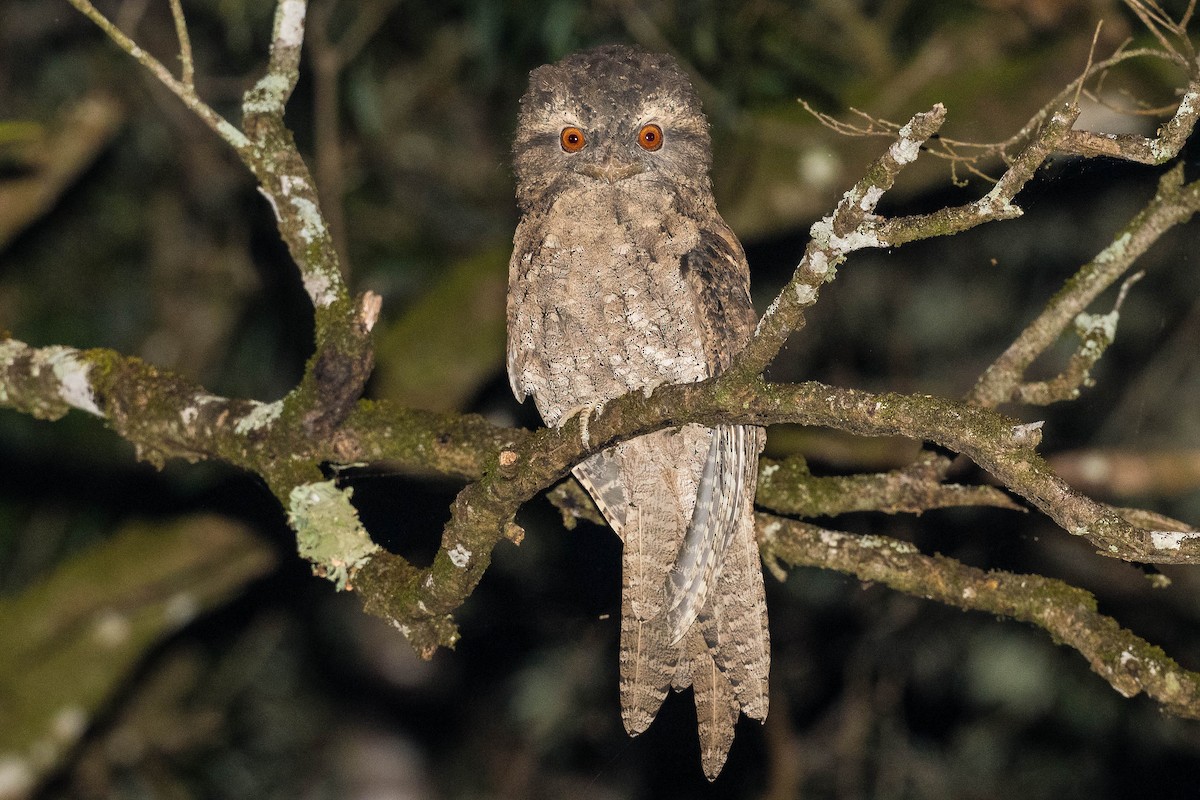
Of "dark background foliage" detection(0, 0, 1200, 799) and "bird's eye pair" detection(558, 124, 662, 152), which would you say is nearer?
"bird's eye pair" detection(558, 124, 662, 152)

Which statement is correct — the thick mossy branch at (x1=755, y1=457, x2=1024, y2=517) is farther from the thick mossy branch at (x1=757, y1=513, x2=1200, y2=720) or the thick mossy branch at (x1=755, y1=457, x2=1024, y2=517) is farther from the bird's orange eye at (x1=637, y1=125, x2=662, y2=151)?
the bird's orange eye at (x1=637, y1=125, x2=662, y2=151)

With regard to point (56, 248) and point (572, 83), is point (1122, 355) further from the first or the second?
point (56, 248)

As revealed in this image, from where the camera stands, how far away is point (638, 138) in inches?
121

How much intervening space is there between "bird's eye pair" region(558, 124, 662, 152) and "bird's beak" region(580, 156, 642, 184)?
81mm

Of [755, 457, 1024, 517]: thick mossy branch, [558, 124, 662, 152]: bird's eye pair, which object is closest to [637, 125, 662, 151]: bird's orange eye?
[558, 124, 662, 152]: bird's eye pair

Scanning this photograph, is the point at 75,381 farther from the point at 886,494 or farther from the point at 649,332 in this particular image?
the point at 886,494

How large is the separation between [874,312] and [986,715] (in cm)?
192

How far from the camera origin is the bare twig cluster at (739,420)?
1802 millimetres

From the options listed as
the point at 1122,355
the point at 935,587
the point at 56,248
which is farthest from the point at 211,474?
the point at 1122,355

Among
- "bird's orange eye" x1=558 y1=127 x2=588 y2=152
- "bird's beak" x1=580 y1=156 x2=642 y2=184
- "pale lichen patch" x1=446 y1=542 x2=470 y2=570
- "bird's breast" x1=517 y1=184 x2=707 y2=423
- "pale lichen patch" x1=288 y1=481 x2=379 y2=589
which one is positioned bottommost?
"pale lichen patch" x1=288 y1=481 x2=379 y2=589

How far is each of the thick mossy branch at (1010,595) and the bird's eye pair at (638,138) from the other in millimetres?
1074

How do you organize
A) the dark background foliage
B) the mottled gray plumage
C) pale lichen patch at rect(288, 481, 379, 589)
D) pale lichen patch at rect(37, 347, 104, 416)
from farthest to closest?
1. the dark background foliage
2. pale lichen patch at rect(37, 347, 104, 416)
3. the mottled gray plumage
4. pale lichen patch at rect(288, 481, 379, 589)

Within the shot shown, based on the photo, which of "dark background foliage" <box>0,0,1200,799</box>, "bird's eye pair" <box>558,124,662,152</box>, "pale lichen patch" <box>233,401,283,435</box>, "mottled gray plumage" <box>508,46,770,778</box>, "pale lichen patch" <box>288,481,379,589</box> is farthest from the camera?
"dark background foliage" <box>0,0,1200,799</box>

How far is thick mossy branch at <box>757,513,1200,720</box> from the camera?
7.88ft
